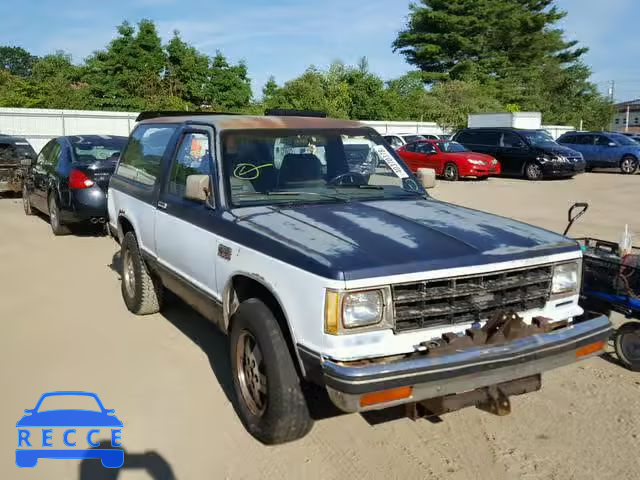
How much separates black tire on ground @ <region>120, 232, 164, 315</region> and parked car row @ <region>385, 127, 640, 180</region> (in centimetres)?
1595

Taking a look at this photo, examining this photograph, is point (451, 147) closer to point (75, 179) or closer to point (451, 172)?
point (451, 172)

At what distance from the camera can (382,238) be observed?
344 centimetres

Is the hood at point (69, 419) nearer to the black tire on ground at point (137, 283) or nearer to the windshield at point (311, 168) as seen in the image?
the windshield at point (311, 168)

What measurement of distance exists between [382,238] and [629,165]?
23429mm

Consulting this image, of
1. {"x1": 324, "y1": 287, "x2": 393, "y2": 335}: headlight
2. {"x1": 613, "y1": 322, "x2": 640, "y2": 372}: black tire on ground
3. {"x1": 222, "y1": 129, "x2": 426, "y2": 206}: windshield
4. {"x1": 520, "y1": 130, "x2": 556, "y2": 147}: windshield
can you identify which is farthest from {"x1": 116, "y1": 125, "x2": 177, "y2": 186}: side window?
{"x1": 520, "y1": 130, "x2": 556, "y2": 147}: windshield

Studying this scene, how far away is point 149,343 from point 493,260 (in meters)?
3.13

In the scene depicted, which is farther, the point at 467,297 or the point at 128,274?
the point at 128,274

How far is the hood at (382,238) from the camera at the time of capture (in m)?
3.12

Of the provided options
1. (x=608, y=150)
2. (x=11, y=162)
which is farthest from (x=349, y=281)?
(x=608, y=150)

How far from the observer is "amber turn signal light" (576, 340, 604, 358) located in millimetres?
3469

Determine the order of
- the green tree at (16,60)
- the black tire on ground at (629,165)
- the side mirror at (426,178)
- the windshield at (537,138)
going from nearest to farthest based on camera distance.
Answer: the side mirror at (426,178) < the windshield at (537,138) < the black tire on ground at (629,165) < the green tree at (16,60)

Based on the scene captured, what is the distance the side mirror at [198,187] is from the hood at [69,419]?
1530mm

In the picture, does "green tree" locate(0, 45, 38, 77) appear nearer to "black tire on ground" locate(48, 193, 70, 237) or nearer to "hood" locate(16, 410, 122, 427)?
"black tire on ground" locate(48, 193, 70, 237)

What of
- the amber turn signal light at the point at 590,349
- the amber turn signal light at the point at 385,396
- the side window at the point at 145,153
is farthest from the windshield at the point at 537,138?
the amber turn signal light at the point at 385,396
